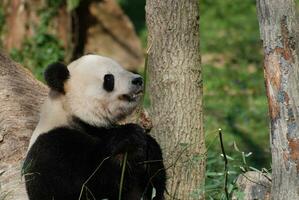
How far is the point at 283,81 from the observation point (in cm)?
359

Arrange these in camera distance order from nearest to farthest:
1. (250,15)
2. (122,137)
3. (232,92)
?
(122,137)
(232,92)
(250,15)

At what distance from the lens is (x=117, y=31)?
11.0 m

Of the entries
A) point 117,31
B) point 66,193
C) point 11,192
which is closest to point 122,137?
point 66,193

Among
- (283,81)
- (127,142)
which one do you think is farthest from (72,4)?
(283,81)

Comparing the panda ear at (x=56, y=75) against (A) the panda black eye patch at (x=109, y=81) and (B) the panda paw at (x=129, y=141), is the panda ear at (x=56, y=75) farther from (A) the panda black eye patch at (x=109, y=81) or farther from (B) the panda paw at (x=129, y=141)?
(B) the panda paw at (x=129, y=141)

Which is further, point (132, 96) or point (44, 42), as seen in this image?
point (44, 42)

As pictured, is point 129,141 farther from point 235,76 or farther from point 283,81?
point 235,76

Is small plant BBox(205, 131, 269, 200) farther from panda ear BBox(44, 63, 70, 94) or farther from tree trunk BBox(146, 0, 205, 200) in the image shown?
panda ear BBox(44, 63, 70, 94)

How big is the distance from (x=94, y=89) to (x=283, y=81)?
4.15 feet

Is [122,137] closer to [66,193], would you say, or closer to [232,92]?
[66,193]

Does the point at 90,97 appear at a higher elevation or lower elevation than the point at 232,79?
lower

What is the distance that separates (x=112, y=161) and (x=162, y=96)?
0.58 m

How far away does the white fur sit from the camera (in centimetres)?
433

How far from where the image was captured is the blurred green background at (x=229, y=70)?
8.04m
